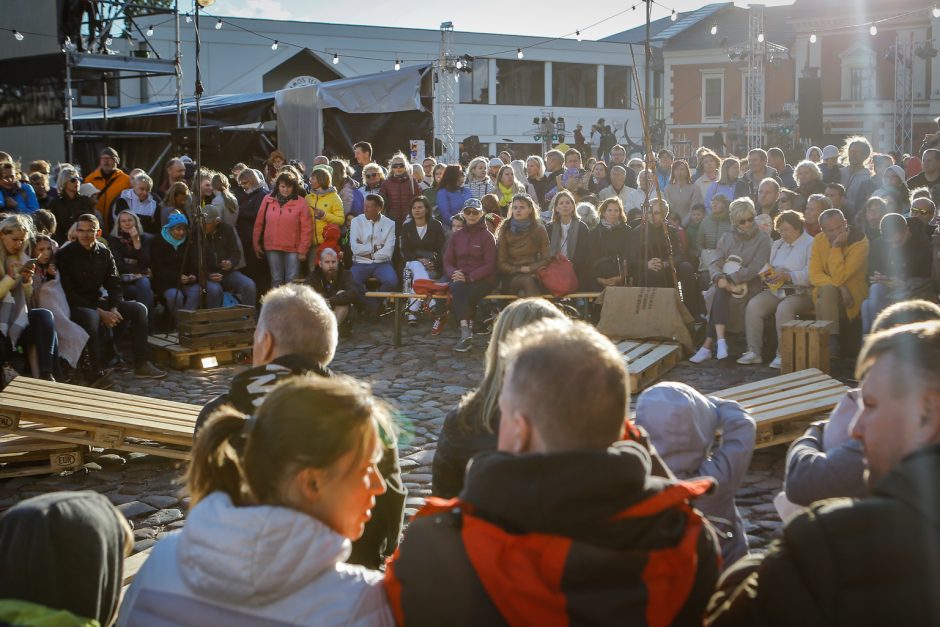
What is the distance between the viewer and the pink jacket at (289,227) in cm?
1183

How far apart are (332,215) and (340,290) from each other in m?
1.18

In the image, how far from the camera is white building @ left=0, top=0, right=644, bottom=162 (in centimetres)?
3638

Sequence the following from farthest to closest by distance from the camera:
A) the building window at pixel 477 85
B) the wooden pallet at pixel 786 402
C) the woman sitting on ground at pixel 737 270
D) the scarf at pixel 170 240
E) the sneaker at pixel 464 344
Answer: the building window at pixel 477 85 < the scarf at pixel 170 240 < the sneaker at pixel 464 344 < the woman sitting on ground at pixel 737 270 < the wooden pallet at pixel 786 402

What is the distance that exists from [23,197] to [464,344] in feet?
17.3

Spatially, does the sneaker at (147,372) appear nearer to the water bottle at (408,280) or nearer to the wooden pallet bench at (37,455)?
the wooden pallet bench at (37,455)

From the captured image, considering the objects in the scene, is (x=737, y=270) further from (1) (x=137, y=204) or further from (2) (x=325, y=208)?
(1) (x=137, y=204)

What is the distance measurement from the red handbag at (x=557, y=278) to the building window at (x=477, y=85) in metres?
33.0

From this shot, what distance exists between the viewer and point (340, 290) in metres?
11.5

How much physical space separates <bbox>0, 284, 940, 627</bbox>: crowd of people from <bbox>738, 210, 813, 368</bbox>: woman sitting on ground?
751 cm

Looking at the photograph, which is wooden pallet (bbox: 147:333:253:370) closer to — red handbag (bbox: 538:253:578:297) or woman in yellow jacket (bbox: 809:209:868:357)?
red handbag (bbox: 538:253:578:297)

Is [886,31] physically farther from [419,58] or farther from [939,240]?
[939,240]

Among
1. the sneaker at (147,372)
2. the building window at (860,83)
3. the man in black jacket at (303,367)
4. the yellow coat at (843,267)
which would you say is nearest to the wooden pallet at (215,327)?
the sneaker at (147,372)

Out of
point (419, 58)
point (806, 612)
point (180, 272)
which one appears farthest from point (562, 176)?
point (419, 58)

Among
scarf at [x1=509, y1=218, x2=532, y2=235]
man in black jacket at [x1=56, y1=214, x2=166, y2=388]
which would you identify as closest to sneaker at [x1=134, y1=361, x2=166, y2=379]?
man in black jacket at [x1=56, y1=214, x2=166, y2=388]
